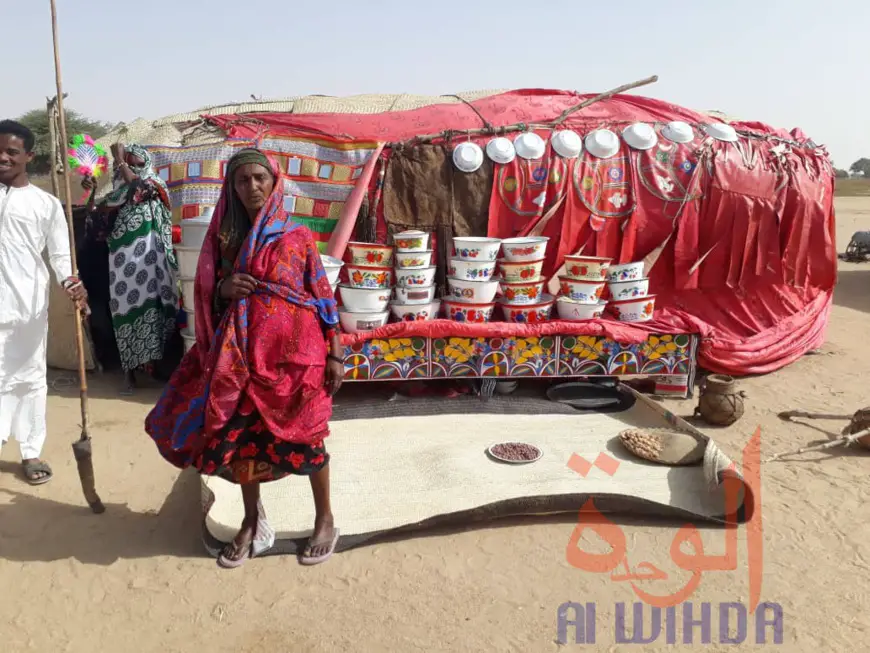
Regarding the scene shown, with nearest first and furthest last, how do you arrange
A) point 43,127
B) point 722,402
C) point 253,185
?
1. point 253,185
2. point 722,402
3. point 43,127

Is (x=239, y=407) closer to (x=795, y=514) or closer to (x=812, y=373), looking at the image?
(x=795, y=514)

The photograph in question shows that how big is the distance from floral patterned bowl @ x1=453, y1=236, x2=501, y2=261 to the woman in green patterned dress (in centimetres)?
217

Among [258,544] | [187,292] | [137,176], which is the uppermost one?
[137,176]

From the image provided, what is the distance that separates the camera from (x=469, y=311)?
4594 millimetres

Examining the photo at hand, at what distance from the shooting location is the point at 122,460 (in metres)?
3.71

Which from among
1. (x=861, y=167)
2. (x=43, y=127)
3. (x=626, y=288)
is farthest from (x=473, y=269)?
(x=861, y=167)

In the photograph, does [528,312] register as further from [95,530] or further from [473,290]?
[95,530]

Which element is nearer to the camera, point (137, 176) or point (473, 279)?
point (473, 279)

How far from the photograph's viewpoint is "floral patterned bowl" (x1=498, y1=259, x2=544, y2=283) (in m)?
4.61

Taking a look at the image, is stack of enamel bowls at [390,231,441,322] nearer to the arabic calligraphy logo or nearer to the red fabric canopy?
the red fabric canopy

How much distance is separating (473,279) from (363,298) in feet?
2.51

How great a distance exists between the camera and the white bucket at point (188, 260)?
4.44 m

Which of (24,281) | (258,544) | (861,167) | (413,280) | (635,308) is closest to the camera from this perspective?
(258,544)

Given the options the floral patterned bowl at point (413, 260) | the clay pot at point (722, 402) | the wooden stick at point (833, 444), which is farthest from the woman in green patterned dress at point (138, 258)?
the wooden stick at point (833, 444)
